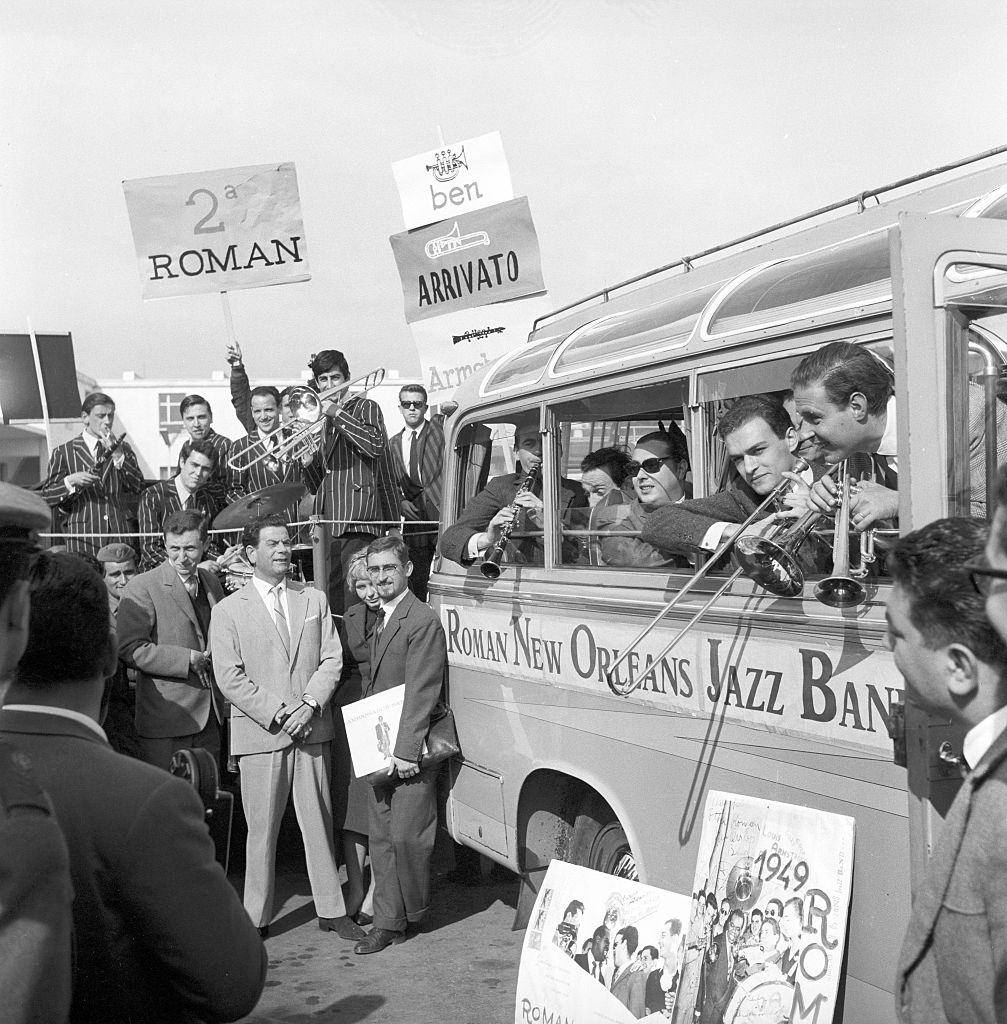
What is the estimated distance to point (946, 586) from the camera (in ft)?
6.93

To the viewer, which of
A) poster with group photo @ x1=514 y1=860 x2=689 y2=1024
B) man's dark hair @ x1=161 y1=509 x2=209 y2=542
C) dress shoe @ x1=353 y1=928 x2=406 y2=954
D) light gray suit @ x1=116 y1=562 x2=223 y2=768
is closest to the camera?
poster with group photo @ x1=514 y1=860 x2=689 y2=1024

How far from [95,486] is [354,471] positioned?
2061 mm

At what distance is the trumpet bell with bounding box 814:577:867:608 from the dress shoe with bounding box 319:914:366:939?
12.0 feet

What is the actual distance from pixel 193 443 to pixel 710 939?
5821 mm

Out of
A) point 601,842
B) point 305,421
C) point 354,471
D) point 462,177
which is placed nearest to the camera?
point 601,842

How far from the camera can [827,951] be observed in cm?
331

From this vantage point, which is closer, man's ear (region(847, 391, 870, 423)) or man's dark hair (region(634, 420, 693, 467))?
man's ear (region(847, 391, 870, 423))

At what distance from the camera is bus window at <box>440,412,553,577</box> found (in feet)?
17.0

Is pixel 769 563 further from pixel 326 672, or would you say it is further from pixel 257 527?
pixel 257 527

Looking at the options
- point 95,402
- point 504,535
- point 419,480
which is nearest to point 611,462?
point 504,535

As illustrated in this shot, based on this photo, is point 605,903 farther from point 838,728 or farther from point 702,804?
point 838,728

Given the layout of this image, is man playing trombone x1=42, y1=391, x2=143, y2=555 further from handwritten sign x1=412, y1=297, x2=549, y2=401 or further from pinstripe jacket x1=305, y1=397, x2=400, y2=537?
handwritten sign x1=412, y1=297, x2=549, y2=401

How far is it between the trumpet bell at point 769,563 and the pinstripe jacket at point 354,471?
176 inches

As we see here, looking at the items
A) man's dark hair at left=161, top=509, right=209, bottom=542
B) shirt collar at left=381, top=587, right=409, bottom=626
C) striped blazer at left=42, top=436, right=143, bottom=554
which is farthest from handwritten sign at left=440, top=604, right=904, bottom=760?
striped blazer at left=42, top=436, right=143, bottom=554
